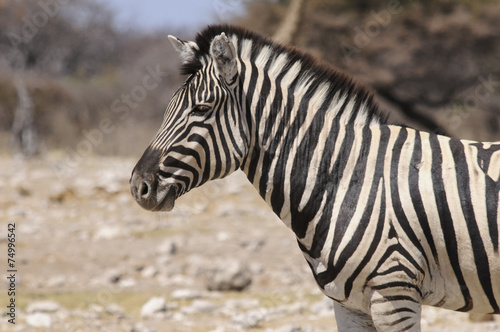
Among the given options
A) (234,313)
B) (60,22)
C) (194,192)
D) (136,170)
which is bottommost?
(234,313)

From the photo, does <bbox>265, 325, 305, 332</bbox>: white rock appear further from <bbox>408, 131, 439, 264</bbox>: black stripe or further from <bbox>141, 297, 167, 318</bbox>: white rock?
<bbox>408, 131, 439, 264</bbox>: black stripe

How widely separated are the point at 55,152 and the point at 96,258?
11.4m

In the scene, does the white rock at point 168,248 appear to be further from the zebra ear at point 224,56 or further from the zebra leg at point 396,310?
the zebra leg at point 396,310

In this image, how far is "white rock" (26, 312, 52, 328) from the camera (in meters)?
5.67

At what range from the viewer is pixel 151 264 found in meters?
8.36

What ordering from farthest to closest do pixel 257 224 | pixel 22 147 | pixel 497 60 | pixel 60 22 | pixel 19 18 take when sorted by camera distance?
pixel 60 22 → pixel 19 18 → pixel 497 60 → pixel 22 147 → pixel 257 224

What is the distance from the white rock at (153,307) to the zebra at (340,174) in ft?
10.1

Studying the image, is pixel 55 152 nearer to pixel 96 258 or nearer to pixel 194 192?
pixel 194 192

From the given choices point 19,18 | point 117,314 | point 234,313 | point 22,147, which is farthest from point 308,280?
point 19,18

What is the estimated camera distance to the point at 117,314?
6.10m

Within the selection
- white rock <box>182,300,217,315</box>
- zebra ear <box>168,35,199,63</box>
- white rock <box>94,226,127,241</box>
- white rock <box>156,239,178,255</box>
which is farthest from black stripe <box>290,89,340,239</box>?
white rock <box>94,226,127,241</box>

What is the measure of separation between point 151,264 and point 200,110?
535 cm

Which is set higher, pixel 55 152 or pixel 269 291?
pixel 55 152

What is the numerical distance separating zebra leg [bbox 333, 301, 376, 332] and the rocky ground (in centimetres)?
193
